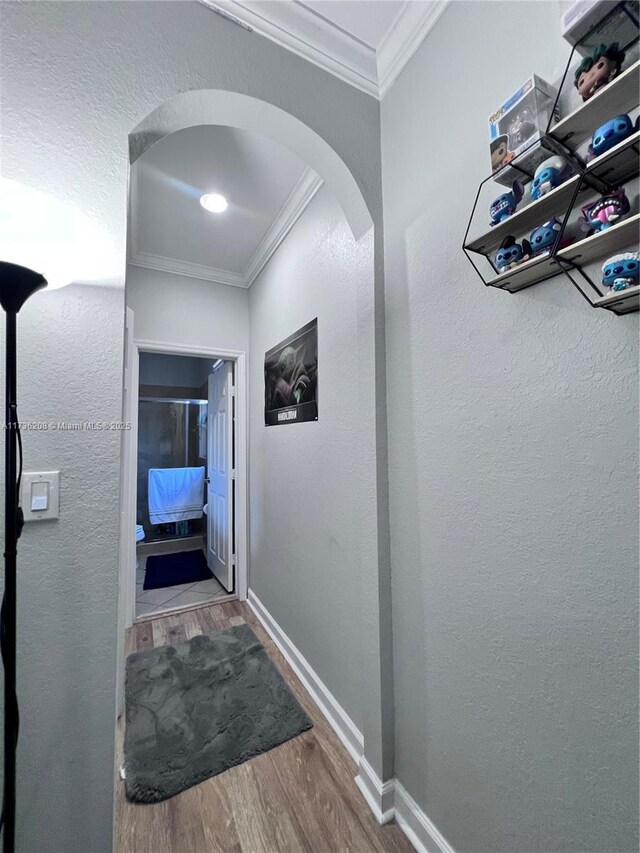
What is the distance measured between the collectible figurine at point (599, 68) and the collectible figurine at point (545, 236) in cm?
23

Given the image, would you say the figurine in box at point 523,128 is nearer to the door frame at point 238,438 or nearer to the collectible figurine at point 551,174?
the collectible figurine at point 551,174

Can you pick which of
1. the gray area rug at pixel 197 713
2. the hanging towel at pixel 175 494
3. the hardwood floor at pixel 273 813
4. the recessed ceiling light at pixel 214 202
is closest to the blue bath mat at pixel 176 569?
the hanging towel at pixel 175 494

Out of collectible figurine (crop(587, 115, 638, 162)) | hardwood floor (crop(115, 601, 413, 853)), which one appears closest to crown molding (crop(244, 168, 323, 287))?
collectible figurine (crop(587, 115, 638, 162))

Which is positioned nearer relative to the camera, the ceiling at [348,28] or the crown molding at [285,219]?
the ceiling at [348,28]

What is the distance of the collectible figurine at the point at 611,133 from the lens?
673 mm

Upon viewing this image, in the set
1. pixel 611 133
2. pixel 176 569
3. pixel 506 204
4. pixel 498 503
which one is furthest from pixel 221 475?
pixel 611 133

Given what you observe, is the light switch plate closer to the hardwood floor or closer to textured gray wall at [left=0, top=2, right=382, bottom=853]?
textured gray wall at [left=0, top=2, right=382, bottom=853]

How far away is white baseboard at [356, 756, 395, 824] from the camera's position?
1.32 m

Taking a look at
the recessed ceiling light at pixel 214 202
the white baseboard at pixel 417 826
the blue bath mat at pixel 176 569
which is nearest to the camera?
→ the white baseboard at pixel 417 826

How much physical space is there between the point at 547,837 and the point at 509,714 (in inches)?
9.8

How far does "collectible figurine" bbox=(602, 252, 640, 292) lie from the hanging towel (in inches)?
186

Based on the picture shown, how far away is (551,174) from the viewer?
792mm

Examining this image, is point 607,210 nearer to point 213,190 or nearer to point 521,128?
point 521,128

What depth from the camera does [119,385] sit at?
1.03 meters
